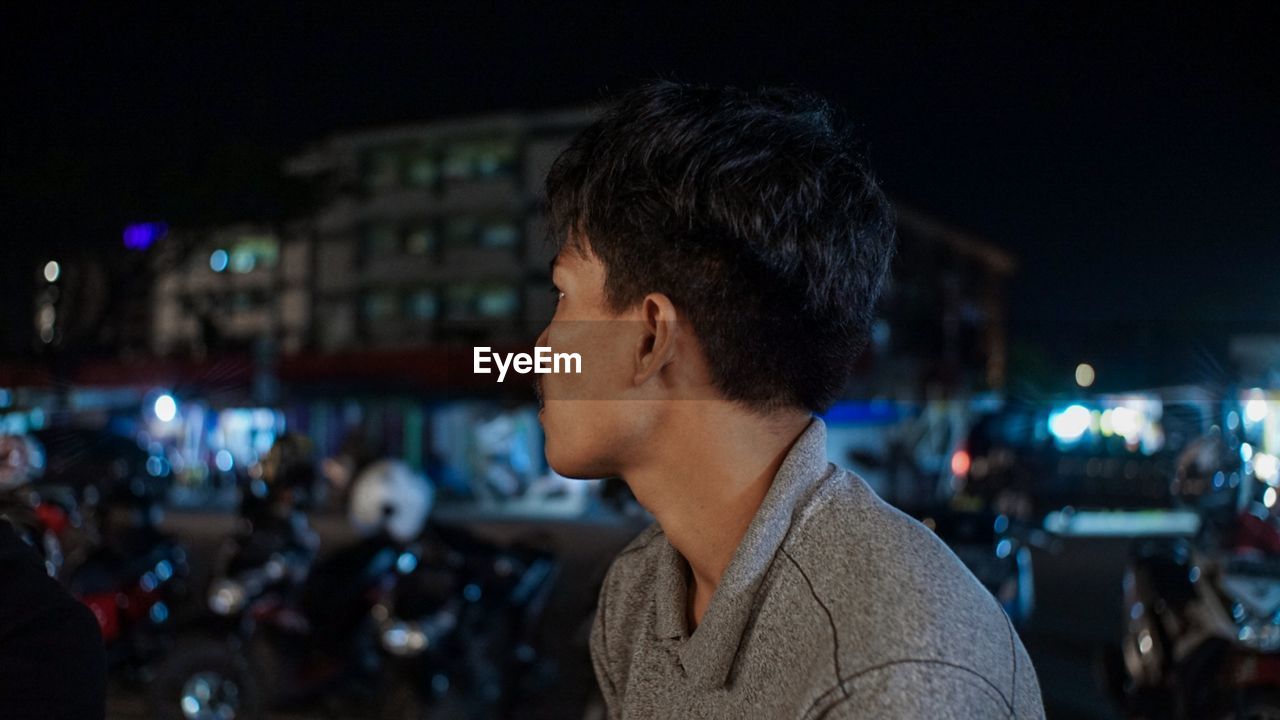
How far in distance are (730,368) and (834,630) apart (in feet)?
1.34

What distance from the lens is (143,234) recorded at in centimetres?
1453

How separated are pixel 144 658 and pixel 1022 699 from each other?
5818 mm

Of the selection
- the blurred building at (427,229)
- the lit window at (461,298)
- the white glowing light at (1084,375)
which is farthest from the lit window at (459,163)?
the white glowing light at (1084,375)

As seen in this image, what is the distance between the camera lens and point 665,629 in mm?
1580

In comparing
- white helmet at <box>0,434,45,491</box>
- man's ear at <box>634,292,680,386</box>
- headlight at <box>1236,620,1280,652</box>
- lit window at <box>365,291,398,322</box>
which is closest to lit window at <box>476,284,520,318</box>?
lit window at <box>365,291,398,322</box>

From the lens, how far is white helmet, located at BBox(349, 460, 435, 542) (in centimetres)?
578

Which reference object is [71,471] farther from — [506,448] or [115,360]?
[115,360]

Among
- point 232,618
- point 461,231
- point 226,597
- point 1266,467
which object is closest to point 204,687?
point 232,618

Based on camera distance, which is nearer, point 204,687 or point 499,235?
point 204,687

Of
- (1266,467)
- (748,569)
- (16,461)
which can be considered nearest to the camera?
(748,569)

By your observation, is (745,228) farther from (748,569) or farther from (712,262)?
(748,569)

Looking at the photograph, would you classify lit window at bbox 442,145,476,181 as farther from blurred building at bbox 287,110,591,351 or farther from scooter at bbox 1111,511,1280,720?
scooter at bbox 1111,511,1280,720

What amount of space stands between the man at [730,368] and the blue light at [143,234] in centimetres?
1417

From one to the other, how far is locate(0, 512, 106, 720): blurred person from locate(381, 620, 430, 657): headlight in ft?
12.2
